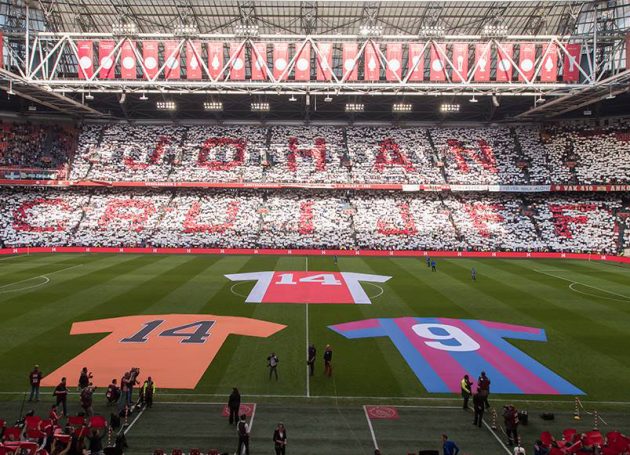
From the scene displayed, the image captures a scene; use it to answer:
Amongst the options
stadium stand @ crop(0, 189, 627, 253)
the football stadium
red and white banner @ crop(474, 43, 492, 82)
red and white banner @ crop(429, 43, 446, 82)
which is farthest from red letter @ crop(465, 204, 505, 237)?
red and white banner @ crop(429, 43, 446, 82)

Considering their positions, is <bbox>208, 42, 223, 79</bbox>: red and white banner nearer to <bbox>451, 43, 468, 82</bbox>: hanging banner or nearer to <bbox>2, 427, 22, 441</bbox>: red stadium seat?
<bbox>451, 43, 468, 82</bbox>: hanging banner

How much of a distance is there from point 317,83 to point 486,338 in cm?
2332

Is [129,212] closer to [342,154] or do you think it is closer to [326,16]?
[342,154]

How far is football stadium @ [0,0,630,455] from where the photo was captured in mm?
13383

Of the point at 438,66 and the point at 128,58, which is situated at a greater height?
the point at 128,58

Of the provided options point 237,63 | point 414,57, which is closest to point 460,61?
point 414,57

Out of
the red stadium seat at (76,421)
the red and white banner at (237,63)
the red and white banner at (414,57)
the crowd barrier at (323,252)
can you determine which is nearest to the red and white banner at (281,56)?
the red and white banner at (237,63)

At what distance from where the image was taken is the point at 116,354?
57.9ft

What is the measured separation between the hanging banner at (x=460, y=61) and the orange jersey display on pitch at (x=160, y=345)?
926 inches

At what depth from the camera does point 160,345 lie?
1856 centimetres

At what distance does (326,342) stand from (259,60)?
75.5 ft

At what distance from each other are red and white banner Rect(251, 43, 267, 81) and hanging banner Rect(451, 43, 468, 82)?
1471 centimetres

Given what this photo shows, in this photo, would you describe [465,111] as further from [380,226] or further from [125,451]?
[125,451]

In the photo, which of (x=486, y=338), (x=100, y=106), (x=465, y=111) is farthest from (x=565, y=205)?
(x=100, y=106)
